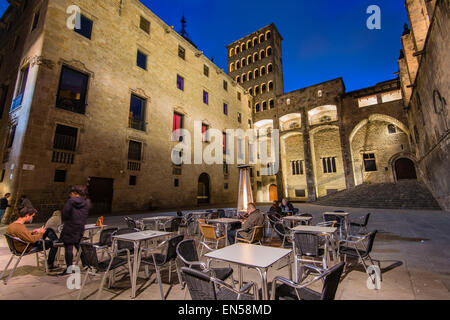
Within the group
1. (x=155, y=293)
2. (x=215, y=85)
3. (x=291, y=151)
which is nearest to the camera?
(x=155, y=293)

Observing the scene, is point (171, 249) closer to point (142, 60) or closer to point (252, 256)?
point (252, 256)

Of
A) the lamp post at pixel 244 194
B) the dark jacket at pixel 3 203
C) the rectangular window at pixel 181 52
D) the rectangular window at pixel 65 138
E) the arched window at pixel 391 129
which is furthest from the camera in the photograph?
the arched window at pixel 391 129

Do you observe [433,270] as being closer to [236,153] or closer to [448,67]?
[448,67]

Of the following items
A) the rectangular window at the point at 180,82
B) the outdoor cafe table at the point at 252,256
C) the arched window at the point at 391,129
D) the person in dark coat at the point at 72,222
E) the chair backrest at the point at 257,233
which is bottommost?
the chair backrest at the point at 257,233

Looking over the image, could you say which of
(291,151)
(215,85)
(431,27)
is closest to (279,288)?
(431,27)

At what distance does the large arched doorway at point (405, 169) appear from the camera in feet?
63.2

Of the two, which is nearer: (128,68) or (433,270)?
(433,270)

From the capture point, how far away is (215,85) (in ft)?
69.8

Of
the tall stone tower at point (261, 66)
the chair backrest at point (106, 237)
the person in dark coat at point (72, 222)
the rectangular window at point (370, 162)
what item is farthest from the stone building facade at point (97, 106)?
the rectangular window at point (370, 162)

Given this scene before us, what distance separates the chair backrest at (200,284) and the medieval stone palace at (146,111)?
10832mm

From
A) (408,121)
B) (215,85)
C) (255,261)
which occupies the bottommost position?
(255,261)

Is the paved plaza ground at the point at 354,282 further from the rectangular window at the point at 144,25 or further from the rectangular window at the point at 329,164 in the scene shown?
the rectangular window at the point at 329,164

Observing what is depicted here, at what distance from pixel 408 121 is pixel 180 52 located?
21.3 metres

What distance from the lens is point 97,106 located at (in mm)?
11617
